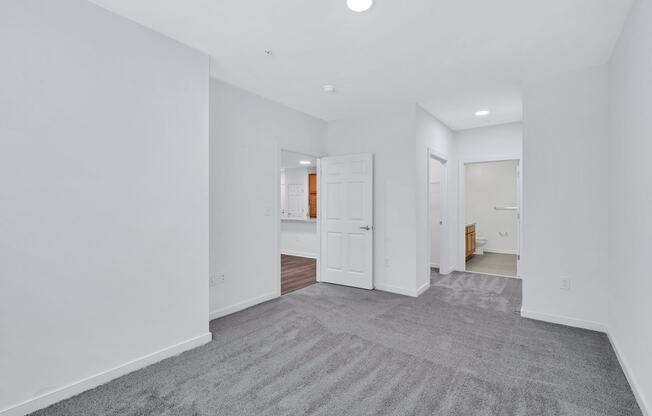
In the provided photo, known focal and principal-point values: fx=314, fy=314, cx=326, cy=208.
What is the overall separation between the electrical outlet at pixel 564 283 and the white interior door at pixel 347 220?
2.10m

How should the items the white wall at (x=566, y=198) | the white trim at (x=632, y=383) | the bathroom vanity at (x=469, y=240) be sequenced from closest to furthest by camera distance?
the white trim at (x=632, y=383)
the white wall at (x=566, y=198)
the bathroom vanity at (x=469, y=240)

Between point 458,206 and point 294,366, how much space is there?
4.16 metres

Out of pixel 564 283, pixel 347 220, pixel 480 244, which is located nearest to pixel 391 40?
pixel 347 220

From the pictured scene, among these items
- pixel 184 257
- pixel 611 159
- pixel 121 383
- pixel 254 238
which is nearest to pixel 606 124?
pixel 611 159

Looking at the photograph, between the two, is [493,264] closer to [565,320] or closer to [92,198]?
[565,320]

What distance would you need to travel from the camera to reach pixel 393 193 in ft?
13.9

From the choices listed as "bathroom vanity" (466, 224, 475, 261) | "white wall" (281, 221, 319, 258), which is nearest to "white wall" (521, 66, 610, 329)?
"bathroom vanity" (466, 224, 475, 261)

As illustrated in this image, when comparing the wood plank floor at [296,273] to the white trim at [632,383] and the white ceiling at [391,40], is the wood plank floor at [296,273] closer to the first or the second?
the white ceiling at [391,40]

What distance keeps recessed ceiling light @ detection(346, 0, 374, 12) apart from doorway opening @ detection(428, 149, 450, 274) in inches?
121

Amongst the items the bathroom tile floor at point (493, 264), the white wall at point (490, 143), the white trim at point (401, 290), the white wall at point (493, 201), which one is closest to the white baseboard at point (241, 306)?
the white trim at point (401, 290)

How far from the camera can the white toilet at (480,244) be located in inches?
292

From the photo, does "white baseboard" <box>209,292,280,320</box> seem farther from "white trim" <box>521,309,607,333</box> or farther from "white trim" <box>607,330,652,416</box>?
"white trim" <box>607,330,652,416</box>

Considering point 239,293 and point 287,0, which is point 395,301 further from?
point 287,0

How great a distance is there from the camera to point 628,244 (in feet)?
7.18
